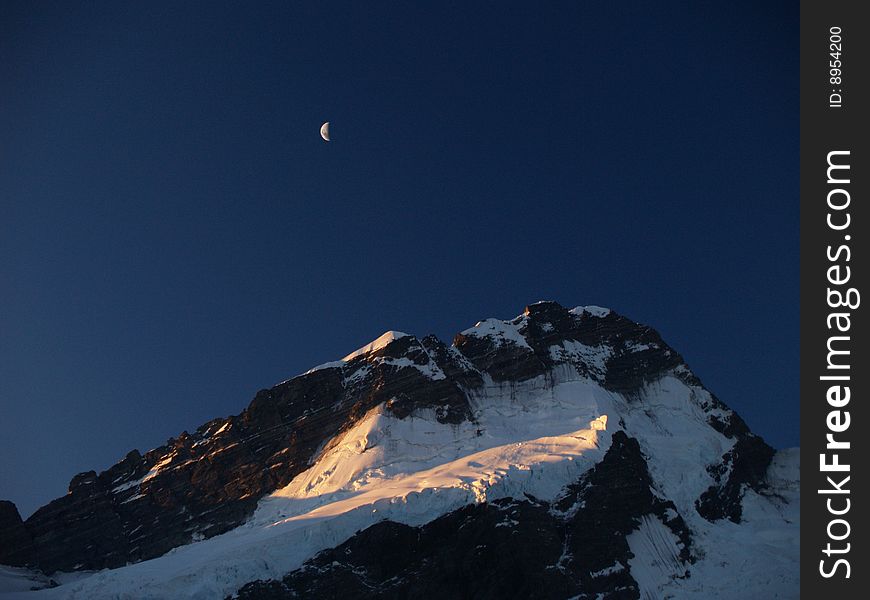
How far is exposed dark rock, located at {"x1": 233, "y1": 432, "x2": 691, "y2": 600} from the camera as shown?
10012 centimetres

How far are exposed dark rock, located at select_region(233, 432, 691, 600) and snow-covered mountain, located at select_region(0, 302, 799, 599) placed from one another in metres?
0.22

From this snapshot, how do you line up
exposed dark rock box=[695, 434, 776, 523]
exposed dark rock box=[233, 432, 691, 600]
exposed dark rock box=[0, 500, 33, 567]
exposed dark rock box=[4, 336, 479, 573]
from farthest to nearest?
exposed dark rock box=[4, 336, 479, 573] < exposed dark rock box=[0, 500, 33, 567] < exposed dark rock box=[695, 434, 776, 523] < exposed dark rock box=[233, 432, 691, 600]

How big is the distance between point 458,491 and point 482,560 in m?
9.73

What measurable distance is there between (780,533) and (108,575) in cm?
8553

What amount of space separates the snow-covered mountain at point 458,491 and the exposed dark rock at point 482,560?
0.22 meters

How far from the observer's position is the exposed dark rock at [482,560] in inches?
3942

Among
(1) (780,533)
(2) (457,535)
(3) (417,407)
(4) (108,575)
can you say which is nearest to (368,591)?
(2) (457,535)

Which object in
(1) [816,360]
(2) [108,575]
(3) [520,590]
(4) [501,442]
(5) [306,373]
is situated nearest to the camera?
(1) [816,360]

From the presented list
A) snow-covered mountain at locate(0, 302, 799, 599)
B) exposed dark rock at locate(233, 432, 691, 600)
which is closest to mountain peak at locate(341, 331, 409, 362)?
snow-covered mountain at locate(0, 302, 799, 599)

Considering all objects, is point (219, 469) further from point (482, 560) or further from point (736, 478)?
point (736, 478)

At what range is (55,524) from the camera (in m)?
144

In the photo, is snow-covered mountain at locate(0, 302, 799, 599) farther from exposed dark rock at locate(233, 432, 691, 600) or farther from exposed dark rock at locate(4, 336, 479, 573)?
exposed dark rock at locate(4, 336, 479, 573)

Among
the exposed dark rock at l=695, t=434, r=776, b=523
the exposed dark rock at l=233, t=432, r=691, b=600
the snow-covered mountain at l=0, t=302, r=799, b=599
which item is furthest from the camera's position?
the exposed dark rock at l=695, t=434, r=776, b=523

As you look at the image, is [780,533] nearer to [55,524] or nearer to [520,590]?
[520,590]
